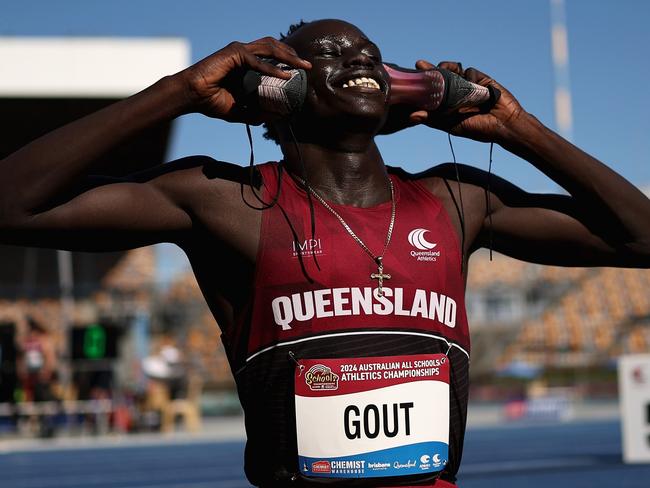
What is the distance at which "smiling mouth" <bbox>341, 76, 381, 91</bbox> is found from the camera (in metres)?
2.44

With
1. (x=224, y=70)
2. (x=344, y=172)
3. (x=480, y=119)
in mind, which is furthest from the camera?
(x=480, y=119)

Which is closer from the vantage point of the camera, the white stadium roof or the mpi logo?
the mpi logo

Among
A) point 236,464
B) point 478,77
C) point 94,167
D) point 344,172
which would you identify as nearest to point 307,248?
point 344,172

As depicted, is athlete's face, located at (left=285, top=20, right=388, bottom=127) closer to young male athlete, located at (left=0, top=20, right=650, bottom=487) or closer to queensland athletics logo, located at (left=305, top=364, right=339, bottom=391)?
young male athlete, located at (left=0, top=20, right=650, bottom=487)

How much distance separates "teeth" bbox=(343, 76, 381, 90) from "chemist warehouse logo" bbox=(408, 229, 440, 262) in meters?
0.35

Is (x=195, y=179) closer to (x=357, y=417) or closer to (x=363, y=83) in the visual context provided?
(x=363, y=83)

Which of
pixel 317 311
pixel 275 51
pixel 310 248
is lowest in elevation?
pixel 317 311

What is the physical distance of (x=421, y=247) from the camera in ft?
7.96

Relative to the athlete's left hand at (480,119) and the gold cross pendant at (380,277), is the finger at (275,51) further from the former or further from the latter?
the gold cross pendant at (380,277)

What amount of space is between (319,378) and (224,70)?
718mm

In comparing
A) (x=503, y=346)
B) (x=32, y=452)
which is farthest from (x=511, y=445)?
(x=503, y=346)

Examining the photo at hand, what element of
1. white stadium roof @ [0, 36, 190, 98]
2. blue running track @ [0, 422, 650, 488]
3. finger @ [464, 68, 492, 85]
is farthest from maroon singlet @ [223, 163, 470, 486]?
white stadium roof @ [0, 36, 190, 98]

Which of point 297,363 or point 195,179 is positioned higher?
point 195,179

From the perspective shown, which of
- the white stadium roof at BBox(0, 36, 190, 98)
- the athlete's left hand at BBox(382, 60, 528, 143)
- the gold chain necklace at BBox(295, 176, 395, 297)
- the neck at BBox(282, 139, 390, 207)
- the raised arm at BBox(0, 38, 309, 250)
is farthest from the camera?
the white stadium roof at BBox(0, 36, 190, 98)
